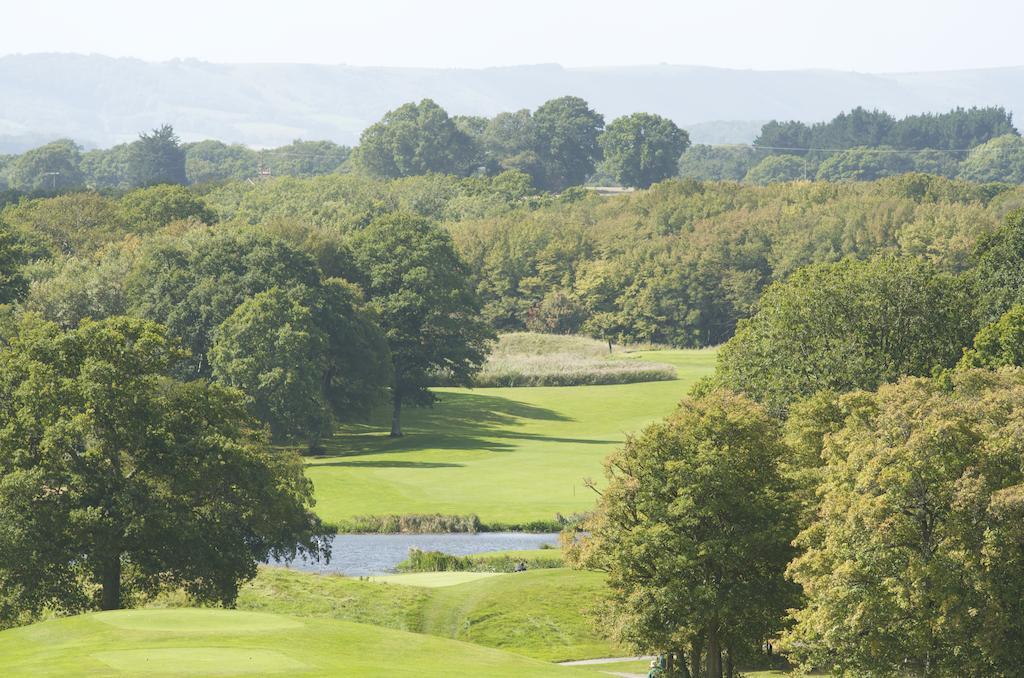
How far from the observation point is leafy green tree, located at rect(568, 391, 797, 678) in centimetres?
4694

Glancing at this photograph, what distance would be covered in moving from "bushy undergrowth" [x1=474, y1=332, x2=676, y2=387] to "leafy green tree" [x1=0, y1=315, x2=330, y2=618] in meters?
80.5

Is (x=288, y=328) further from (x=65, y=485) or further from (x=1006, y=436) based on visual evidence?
(x=1006, y=436)

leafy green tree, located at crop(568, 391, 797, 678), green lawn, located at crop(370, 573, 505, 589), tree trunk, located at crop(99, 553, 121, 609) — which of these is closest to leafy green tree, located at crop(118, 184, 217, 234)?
green lawn, located at crop(370, 573, 505, 589)

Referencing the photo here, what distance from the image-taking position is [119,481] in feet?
181

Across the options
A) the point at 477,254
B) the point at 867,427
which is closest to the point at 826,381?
the point at 867,427

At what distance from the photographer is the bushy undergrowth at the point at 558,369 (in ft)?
474

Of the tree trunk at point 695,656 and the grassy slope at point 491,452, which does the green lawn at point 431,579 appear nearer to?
the grassy slope at point 491,452

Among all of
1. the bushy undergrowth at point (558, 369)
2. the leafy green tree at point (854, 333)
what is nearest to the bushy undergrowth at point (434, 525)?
the leafy green tree at point (854, 333)

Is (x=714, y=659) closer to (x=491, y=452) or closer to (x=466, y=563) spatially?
(x=466, y=563)

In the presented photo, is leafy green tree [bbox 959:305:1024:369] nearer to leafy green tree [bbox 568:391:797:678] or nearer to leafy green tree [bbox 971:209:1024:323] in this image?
leafy green tree [bbox 971:209:1024:323]

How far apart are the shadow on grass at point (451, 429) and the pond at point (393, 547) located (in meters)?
20.1

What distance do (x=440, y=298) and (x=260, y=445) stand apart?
63560mm

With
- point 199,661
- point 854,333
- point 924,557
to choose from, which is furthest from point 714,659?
point 854,333

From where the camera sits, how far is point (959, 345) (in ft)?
247
